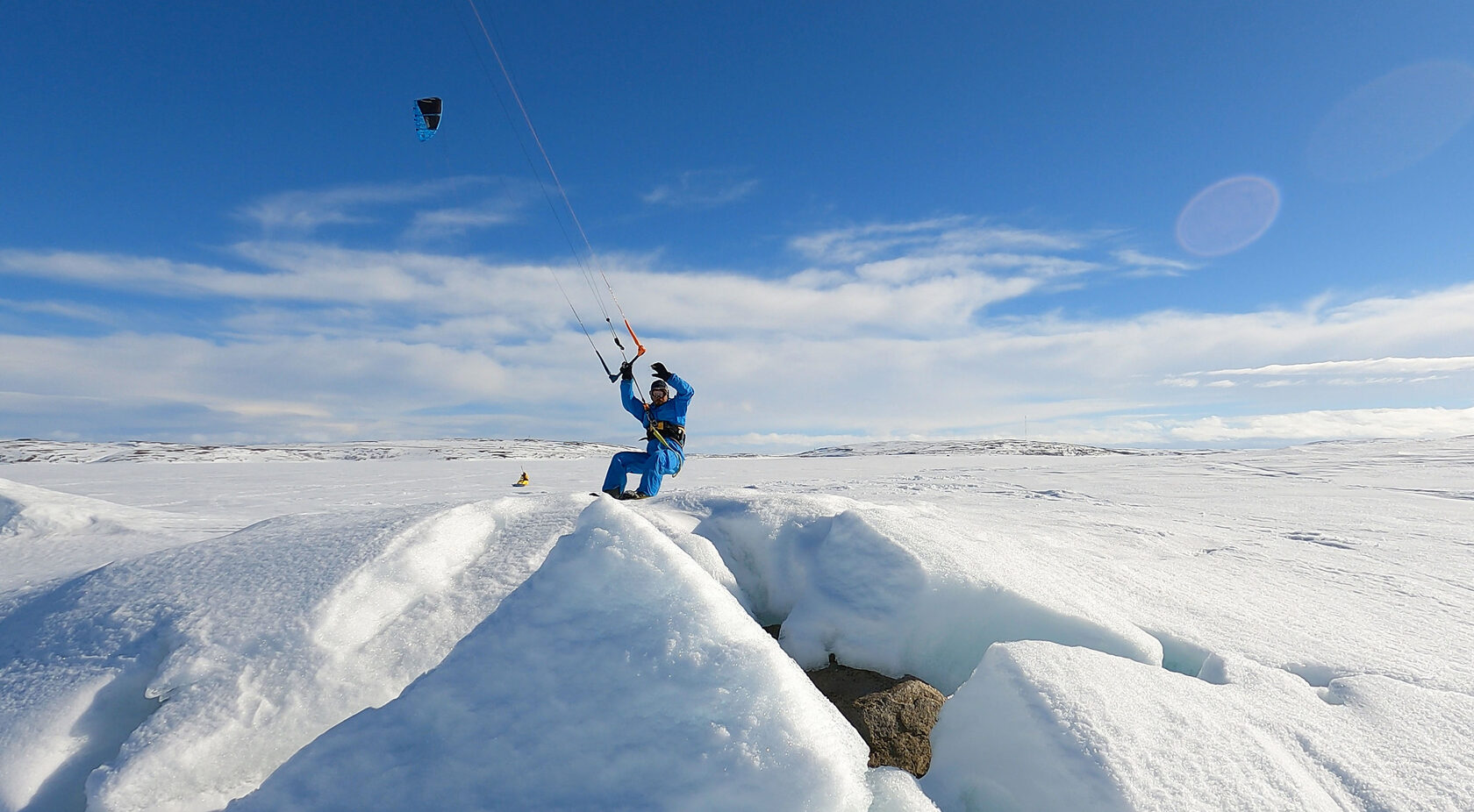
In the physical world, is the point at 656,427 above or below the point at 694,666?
above

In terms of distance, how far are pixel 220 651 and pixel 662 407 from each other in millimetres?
5043

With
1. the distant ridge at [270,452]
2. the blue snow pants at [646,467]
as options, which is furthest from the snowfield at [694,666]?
the distant ridge at [270,452]

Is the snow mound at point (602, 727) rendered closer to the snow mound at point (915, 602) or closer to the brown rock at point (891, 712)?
the brown rock at point (891, 712)

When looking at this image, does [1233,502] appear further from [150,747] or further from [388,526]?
[150,747]

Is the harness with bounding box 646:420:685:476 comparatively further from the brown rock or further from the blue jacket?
the brown rock

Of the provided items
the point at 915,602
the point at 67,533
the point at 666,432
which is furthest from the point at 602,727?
the point at 67,533

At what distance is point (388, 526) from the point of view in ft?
11.0

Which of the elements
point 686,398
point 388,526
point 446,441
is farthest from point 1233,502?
point 446,441

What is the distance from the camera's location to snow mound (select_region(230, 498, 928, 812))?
163 cm

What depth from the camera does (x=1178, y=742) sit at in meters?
1.93

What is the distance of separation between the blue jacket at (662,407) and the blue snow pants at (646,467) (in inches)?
3.7

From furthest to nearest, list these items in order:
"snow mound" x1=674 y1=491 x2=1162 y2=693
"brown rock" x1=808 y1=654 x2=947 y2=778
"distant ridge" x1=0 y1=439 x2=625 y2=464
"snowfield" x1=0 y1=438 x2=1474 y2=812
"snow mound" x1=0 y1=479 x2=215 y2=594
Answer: "distant ridge" x1=0 y1=439 x2=625 y2=464, "snow mound" x1=0 y1=479 x2=215 y2=594, "snow mound" x1=674 y1=491 x2=1162 y2=693, "brown rock" x1=808 y1=654 x2=947 y2=778, "snowfield" x1=0 y1=438 x2=1474 y2=812

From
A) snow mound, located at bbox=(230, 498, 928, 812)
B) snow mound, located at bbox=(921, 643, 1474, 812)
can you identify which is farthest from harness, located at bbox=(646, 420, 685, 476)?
snow mound, located at bbox=(921, 643, 1474, 812)

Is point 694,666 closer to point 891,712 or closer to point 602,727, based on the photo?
point 602,727
